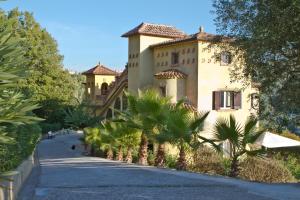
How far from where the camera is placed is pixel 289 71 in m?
11.5

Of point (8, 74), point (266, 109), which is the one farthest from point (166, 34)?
point (8, 74)

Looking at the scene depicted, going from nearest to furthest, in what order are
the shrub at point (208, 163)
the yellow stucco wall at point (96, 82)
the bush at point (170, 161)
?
the shrub at point (208, 163) < the bush at point (170, 161) < the yellow stucco wall at point (96, 82)

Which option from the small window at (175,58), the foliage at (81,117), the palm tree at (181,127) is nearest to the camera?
the palm tree at (181,127)

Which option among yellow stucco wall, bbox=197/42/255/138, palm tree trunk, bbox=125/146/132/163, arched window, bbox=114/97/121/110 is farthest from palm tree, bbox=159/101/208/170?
arched window, bbox=114/97/121/110

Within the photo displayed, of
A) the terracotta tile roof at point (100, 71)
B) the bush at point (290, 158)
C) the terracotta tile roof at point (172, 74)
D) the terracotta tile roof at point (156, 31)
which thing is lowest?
the bush at point (290, 158)

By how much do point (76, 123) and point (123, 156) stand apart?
24455 millimetres

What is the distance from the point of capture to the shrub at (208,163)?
73.4ft

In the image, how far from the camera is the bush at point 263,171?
20.8 metres

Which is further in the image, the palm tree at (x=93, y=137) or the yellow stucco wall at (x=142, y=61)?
the yellow stucco wall at (x=142, y=61)

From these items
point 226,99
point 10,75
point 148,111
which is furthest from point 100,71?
point 10,75

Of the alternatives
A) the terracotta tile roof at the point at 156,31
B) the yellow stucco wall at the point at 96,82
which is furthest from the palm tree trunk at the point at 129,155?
the yellow stucco wall at the point at 96,82

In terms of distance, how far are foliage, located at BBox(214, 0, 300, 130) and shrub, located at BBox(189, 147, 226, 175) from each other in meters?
9.18

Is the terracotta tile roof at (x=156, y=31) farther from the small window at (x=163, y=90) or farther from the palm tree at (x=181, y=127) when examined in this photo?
the palm tree at (x=181, y=127)

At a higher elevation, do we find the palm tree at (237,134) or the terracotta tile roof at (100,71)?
the terracotta tile roof at (100,71)
